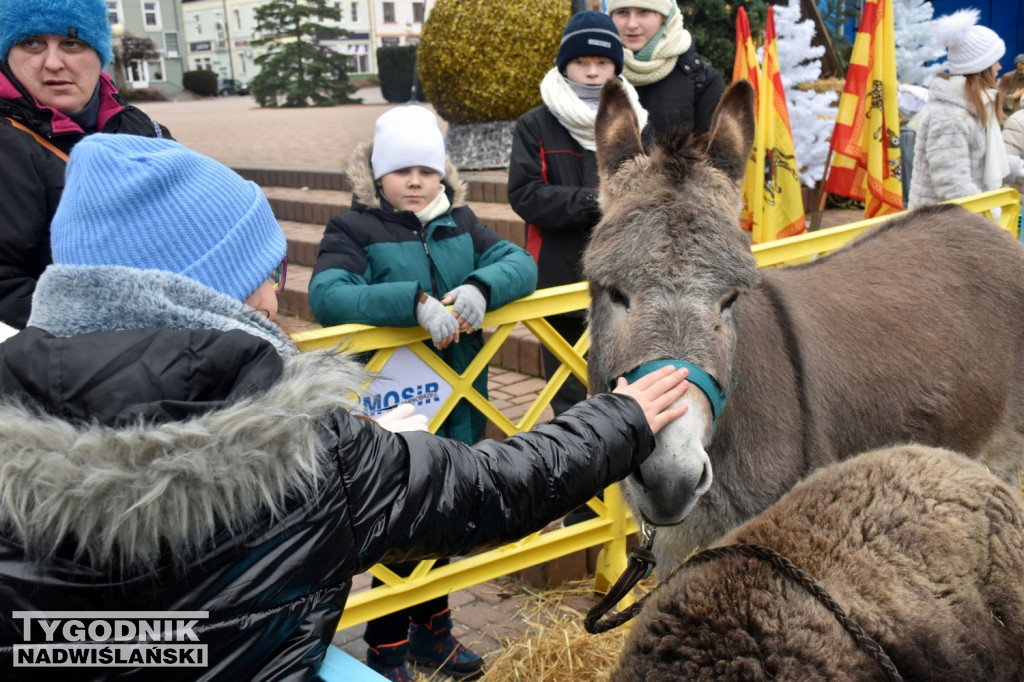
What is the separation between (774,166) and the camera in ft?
22.6

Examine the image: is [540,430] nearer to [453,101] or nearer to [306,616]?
[306,616]

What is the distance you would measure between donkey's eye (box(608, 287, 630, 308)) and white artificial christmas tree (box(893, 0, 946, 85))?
11922mm

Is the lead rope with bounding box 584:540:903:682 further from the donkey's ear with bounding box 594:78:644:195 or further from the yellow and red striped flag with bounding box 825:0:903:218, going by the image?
the yellow and red striped flag with bounding box 825:0:903:218

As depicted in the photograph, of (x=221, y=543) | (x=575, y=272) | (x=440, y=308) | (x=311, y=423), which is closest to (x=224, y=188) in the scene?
(x=311, y=423)

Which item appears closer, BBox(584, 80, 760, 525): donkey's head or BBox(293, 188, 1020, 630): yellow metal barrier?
BBox(584, 80, 760, 525): donkey's head

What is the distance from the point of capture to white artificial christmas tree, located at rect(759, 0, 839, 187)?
31.9 ft

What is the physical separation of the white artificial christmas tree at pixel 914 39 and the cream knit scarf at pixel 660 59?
30.6ft

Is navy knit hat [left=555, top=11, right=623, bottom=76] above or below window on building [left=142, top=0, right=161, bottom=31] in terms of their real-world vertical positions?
below

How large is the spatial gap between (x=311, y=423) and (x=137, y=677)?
49cm

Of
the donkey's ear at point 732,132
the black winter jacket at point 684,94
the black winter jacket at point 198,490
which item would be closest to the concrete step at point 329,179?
the black winter jacket at point 684,94

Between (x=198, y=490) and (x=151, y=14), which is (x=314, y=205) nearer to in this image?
(x=198, y=490)

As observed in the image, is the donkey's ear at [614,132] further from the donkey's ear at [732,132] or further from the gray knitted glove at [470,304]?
the gray knitted glove at [470,304]

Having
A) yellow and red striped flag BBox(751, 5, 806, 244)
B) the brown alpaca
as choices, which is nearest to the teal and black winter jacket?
the brown alpaca

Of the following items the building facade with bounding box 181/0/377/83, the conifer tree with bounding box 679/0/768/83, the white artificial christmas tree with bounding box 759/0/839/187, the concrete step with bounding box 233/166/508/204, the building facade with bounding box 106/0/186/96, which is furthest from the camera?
the building facade with bounding box 181/0/377/83
